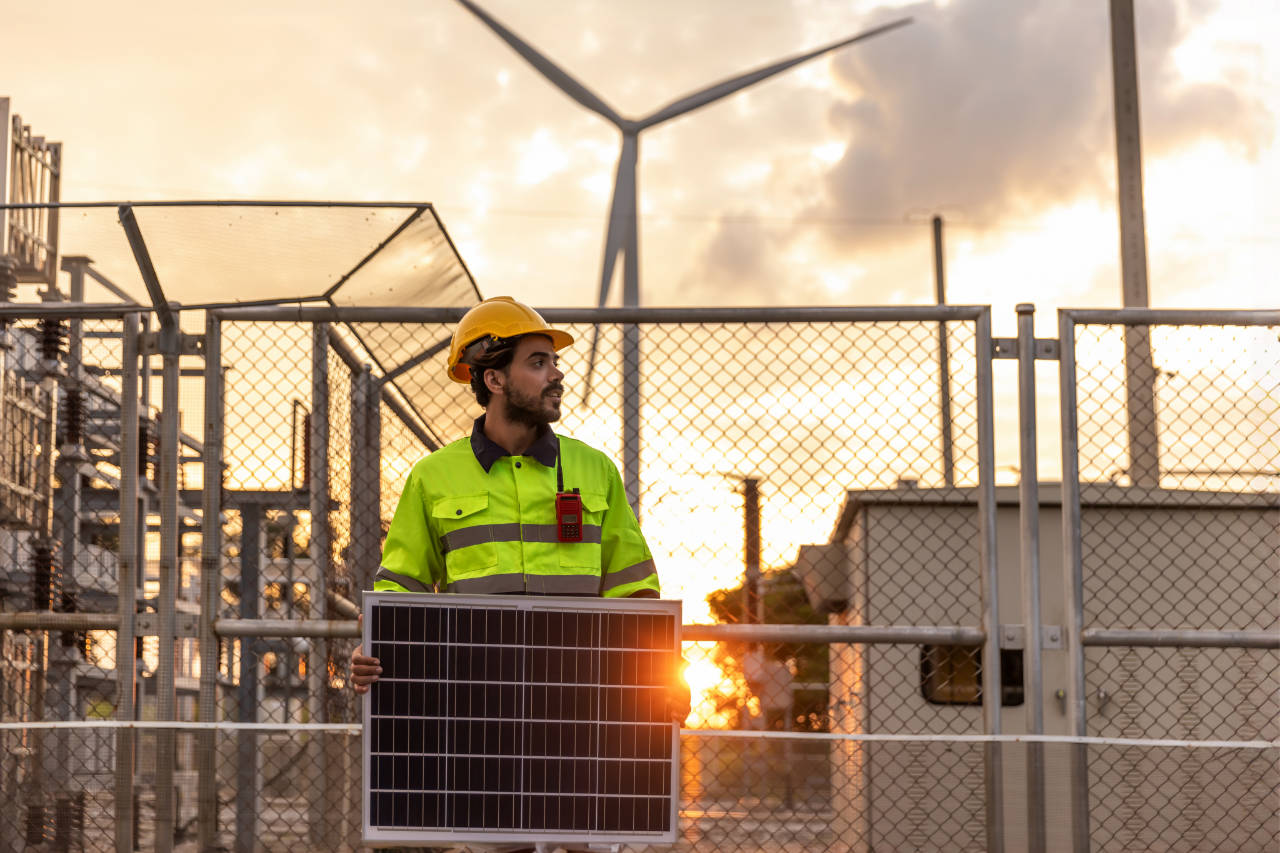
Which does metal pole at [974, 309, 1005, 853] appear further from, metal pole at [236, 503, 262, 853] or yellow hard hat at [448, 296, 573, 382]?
metal pole at [236, 503, 262, 853]

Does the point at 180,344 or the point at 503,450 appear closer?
the point at 503,450

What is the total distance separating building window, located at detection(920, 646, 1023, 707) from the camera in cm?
937

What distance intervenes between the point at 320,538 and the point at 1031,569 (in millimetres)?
3005

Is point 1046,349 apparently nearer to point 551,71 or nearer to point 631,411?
point 631,411

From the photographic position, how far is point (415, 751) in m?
3.80

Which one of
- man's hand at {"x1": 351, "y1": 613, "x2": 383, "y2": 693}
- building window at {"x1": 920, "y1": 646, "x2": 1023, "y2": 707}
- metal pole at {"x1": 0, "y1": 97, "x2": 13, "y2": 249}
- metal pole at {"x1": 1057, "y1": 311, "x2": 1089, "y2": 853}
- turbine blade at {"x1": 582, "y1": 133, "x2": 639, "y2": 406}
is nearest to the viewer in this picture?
man's hand at {"x1": 351, "y1": 613, "x2": 383, "y2": 693}

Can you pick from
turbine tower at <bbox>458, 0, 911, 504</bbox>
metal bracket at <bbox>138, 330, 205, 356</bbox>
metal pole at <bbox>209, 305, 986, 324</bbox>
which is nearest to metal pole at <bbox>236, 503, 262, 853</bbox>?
metal bracket at <bbox>138, 330, 205, 356</bbox>

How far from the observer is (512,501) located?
421 cm

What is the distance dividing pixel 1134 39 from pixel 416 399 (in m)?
13.6

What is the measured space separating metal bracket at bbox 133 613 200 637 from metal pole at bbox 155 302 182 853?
15 millimetres

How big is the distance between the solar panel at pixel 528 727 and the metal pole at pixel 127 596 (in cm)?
238

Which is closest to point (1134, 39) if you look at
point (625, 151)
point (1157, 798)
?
point (625, 151)

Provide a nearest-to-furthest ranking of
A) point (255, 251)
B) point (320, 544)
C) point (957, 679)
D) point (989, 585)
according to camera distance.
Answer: point (989, 585), point (255, 251), point (320, 544), point (957, 679)

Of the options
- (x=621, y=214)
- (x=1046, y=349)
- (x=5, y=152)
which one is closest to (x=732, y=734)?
(x=1046, y=349)
